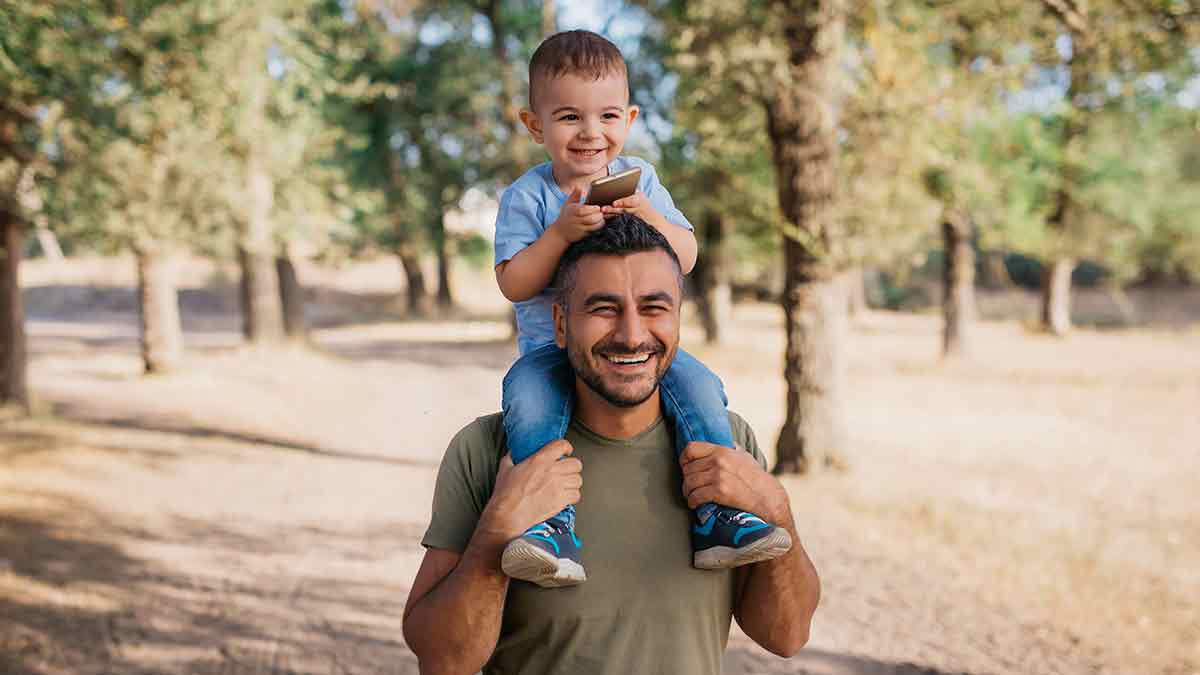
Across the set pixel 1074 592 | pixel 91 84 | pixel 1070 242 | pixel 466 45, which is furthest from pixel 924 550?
pixel 466 45

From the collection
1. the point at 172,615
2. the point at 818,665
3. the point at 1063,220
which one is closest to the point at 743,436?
the point at 818,665

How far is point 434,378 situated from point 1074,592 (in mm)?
15187

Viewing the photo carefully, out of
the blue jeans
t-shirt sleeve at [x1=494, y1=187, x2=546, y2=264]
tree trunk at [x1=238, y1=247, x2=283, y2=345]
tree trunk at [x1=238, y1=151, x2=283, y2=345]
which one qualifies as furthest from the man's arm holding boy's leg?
tree trunk at [x1=238, y1=247, x2=283, y2=345]

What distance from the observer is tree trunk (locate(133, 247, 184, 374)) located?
17469mm

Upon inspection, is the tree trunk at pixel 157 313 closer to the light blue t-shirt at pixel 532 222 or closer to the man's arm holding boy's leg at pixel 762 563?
the light blue t-shirt at pixel 532 222

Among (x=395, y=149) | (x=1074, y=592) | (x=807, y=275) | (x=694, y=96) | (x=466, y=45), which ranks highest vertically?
(x=466, y=45)

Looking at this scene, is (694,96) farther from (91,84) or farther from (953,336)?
(953,336)

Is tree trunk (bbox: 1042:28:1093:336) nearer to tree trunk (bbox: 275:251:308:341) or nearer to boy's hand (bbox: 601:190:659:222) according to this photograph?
tree trunk (bbox: 275:251:308:341)

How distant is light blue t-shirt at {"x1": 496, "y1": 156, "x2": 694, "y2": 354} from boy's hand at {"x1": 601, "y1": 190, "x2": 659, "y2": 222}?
0.87 ft

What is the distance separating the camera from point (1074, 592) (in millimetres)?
7254

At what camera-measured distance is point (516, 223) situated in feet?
9.28

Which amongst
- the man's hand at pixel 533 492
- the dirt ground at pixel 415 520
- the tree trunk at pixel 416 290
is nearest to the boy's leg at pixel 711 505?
the man's hand at pixel 533 492

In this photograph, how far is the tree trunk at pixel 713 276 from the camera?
2469 centimetres

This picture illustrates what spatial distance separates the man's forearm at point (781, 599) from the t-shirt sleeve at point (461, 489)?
76 centimetres
